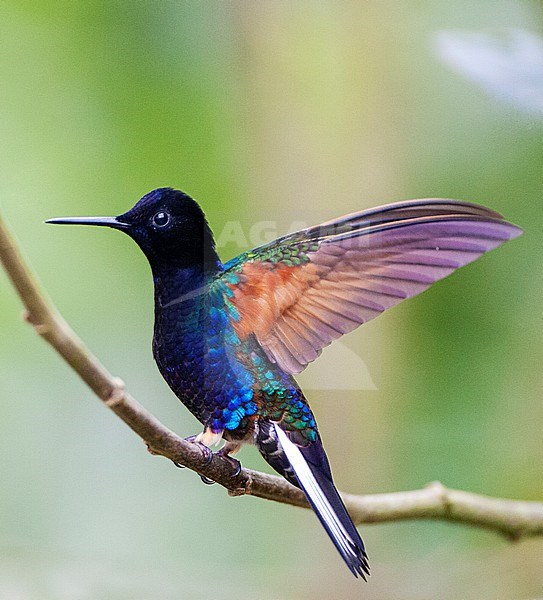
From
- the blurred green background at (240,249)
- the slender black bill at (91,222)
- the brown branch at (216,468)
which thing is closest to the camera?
the brown branch at (216,468)

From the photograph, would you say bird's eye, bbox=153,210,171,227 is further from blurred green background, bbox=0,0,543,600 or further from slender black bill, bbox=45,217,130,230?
blurred green background, bbox=0,0,543,600

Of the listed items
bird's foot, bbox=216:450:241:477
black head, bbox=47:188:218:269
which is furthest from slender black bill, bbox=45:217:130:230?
bird's foot, bbox=216:450:241:477

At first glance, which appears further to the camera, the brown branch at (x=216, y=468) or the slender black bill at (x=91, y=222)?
the slender black bill at (x=91, y=222)

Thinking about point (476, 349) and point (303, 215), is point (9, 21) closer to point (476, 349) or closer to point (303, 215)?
point (303, 215)


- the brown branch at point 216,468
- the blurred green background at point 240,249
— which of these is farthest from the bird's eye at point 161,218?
the blurred green background at point 240,249

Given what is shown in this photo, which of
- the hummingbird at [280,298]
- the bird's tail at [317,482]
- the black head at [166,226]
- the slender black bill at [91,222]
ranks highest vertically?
the slender black bill at [91,222]

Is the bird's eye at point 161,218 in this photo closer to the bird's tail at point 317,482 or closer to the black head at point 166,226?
the black head at point 166,226

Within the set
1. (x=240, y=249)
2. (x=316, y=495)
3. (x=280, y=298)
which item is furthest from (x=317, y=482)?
(x=240, y=249)

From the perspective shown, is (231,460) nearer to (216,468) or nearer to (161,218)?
(216,468)

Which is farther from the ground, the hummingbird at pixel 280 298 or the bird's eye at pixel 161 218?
the bird's eye at pixel 161 218
